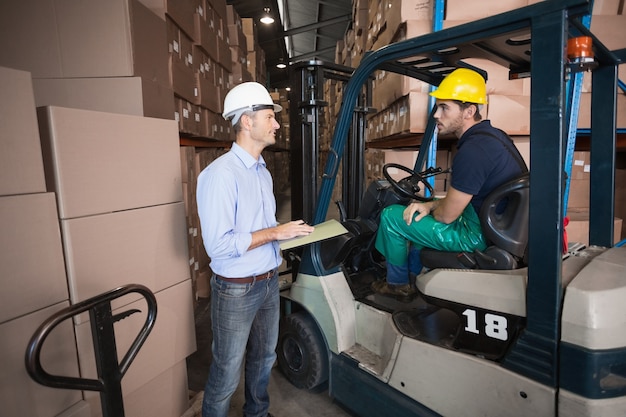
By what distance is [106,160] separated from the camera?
168 cm

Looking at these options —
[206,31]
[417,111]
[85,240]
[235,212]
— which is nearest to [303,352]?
[235,212]

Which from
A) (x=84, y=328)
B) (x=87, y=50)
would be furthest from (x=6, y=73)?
(x=87, y=50)

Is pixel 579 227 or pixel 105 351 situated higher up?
pixel 105 351

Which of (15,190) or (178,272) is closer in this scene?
(15,190)

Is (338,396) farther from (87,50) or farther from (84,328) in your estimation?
(87,50)

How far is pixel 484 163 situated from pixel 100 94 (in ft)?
7.30

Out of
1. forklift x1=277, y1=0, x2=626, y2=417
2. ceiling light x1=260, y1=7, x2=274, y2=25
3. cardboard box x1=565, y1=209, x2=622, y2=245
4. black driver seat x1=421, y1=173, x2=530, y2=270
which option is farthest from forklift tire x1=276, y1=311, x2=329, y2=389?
ceiling light x1=260, y1=7, x2=274, y2=25

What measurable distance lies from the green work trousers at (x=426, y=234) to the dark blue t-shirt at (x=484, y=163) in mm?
228

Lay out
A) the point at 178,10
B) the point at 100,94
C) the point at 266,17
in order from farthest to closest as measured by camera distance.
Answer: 1. the point at 266,17
2. the point at 178,10
3. the point at 100,94

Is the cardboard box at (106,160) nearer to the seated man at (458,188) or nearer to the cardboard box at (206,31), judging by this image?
the seated man at (458,188)

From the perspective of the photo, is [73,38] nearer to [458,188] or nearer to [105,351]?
[105,351]

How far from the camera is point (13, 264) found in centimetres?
131

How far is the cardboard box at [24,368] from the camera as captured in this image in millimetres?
1304

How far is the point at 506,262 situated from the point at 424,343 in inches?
21.0
